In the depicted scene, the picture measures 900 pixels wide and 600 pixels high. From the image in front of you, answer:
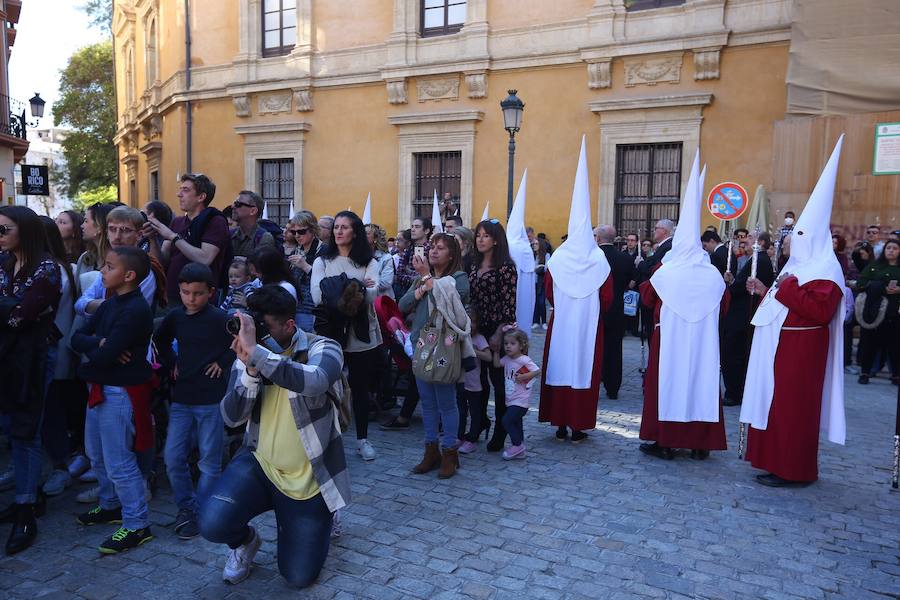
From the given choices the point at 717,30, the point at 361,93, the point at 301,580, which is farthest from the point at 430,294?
the point at 361,93

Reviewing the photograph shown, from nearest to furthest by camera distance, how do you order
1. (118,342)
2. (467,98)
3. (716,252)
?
(118,342)
(716,252)
(467,98)

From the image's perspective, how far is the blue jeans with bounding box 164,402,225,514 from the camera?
386cm

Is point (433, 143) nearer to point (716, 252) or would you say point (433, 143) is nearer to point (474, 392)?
point (716, 252)

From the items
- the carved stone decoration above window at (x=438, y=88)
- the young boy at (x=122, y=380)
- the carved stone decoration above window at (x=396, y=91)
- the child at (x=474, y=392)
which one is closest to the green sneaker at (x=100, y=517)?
the young boy at (x=122, y=380)

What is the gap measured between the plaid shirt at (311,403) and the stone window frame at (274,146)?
15.4 metres

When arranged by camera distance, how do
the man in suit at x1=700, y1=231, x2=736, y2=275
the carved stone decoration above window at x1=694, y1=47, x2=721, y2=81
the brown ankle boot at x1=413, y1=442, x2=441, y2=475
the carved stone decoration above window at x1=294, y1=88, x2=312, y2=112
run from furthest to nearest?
1. the carved stone decoration above window at x1=294, y1=88, x2=312, y2=112
2. the carved stone decoration above window at x1=694, y1=47, x2=721, y2=81
3. the man in suit at x1=700, y1=231, x2=736, y2=275
4. the brown ankle boot at x1=413, y1=442, x2=441, y2=475

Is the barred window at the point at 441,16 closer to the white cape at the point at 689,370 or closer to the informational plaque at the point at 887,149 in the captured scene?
the informational plaque at the point at 887,149

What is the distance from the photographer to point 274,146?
1853cm

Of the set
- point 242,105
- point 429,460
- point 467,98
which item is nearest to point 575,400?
point 429,460

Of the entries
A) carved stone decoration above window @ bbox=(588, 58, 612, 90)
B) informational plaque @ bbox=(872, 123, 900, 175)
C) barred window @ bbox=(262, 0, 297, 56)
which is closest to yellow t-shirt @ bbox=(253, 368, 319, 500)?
informational plaque @ bbox=(872, 123, 900, 175)

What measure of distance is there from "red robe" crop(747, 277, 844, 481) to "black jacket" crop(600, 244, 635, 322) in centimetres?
261

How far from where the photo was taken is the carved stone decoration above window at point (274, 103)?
59.7ft

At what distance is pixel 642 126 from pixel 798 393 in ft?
32.4

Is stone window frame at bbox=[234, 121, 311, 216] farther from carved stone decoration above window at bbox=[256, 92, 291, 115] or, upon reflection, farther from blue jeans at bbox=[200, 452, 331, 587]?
blue jeans at bbox=[200, 452, 331, 587]
